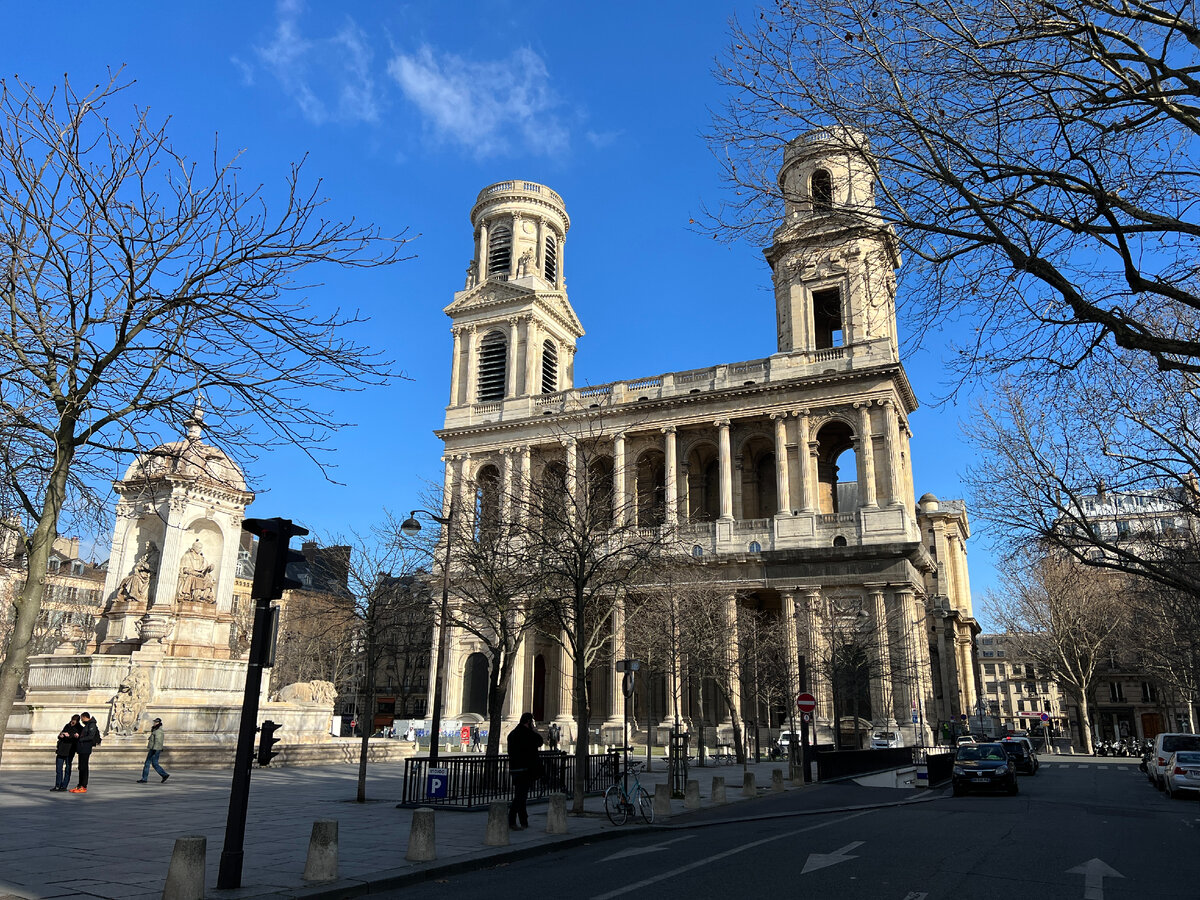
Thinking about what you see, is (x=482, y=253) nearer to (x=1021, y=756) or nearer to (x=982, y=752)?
(x=1021, y=756)

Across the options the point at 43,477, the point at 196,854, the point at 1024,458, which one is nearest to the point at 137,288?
the point at 43,477

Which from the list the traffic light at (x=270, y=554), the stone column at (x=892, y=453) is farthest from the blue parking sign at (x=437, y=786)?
the stone column at (x=892, y=453)

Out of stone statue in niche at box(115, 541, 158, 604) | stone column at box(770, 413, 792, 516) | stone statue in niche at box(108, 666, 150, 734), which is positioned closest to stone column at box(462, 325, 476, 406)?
stone column at box(770, 413, 792, 516)

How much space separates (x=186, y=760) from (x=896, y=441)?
3448cm

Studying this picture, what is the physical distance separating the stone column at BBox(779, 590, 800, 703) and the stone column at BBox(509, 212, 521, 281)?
2780cm

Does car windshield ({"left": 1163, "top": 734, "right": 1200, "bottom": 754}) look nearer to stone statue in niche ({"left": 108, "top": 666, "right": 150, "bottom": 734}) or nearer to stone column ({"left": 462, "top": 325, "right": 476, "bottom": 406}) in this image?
stone statue in niche ({"left": 108, "top": 666, "right": 150, "bottom": 734})

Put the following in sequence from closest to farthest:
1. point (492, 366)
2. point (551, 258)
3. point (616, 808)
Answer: point (616, 808) → point (492, 366) → point (551, 258)

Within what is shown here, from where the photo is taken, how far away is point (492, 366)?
5650 centimetres

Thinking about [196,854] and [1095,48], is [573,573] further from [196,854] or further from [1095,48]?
[1095,48]

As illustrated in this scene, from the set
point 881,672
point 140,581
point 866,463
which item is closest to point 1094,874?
point 140,581

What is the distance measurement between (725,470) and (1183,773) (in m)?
26.5

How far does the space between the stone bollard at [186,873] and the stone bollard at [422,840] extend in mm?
3011

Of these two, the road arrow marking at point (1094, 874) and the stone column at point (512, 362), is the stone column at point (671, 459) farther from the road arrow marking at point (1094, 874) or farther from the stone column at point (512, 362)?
the road arrow marking at point (1094, 874)

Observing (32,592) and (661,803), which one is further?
(661,803)
